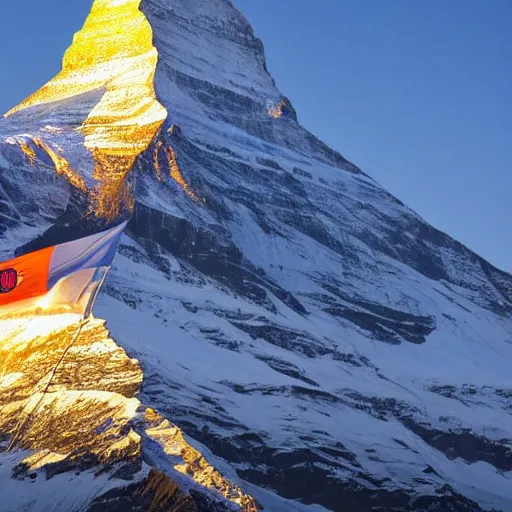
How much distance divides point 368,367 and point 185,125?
121ft

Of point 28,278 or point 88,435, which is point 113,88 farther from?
point 28,278

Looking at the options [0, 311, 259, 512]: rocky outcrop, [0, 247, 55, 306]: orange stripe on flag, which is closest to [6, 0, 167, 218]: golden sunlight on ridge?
[0, 311, 259, 512]: rocky outcrop

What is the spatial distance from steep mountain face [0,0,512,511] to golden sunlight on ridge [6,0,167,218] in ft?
0.82

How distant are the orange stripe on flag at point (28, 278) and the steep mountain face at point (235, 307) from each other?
28.6 feet

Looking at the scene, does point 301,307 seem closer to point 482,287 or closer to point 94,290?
point 482,287

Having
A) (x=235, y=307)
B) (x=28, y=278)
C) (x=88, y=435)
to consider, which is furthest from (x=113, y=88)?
(x=28, y=278)

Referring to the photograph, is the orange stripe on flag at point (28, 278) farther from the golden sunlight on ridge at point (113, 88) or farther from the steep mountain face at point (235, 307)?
the golden sunlight on ridge at point (113, 88)

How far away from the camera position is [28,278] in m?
50.6

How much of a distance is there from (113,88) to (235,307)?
36.5 meters

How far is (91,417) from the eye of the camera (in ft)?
235

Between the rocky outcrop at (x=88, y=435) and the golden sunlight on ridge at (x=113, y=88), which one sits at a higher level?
the golden sunlight on ridge at (x=113, y=88)

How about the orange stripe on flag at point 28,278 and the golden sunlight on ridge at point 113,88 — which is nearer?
the orange stripe on flag at point 28,278

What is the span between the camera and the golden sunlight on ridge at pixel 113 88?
112 meters

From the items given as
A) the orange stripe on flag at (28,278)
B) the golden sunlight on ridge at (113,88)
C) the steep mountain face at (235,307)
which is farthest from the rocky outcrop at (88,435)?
the golden sunlight on ridge at (113,88)
